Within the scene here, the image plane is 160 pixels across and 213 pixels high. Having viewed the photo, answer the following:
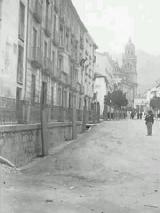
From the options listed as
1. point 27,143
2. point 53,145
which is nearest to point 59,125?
point 53,145

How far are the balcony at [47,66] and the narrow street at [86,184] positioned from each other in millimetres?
9501

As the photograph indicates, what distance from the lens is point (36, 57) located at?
19922 millimetres

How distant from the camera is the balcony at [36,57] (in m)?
19.7

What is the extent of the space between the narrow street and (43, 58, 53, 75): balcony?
9.50 meters

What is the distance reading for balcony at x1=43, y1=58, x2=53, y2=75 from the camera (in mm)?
21898

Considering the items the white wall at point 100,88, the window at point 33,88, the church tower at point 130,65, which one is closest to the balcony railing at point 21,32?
the window at point 33,88

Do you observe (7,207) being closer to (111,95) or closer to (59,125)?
(59,125)

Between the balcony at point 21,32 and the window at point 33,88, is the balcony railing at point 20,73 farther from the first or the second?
the window at point 33,88

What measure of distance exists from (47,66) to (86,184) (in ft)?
48.2

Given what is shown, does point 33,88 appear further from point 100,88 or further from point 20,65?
point 100,88

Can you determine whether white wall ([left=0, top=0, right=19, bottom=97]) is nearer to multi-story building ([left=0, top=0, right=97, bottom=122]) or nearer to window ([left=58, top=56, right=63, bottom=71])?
multi-story building ([left=0, top=0, right=97, bottom=122])

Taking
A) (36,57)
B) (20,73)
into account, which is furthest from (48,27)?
(20,73)

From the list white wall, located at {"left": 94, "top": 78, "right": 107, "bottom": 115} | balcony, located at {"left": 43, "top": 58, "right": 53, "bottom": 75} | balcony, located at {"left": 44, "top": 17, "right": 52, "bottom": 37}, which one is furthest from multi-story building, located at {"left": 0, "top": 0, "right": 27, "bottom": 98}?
white wall, located at {"left": 94, "top": 78, "right": 107, "bottom": 115}

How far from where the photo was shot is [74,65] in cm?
3372
